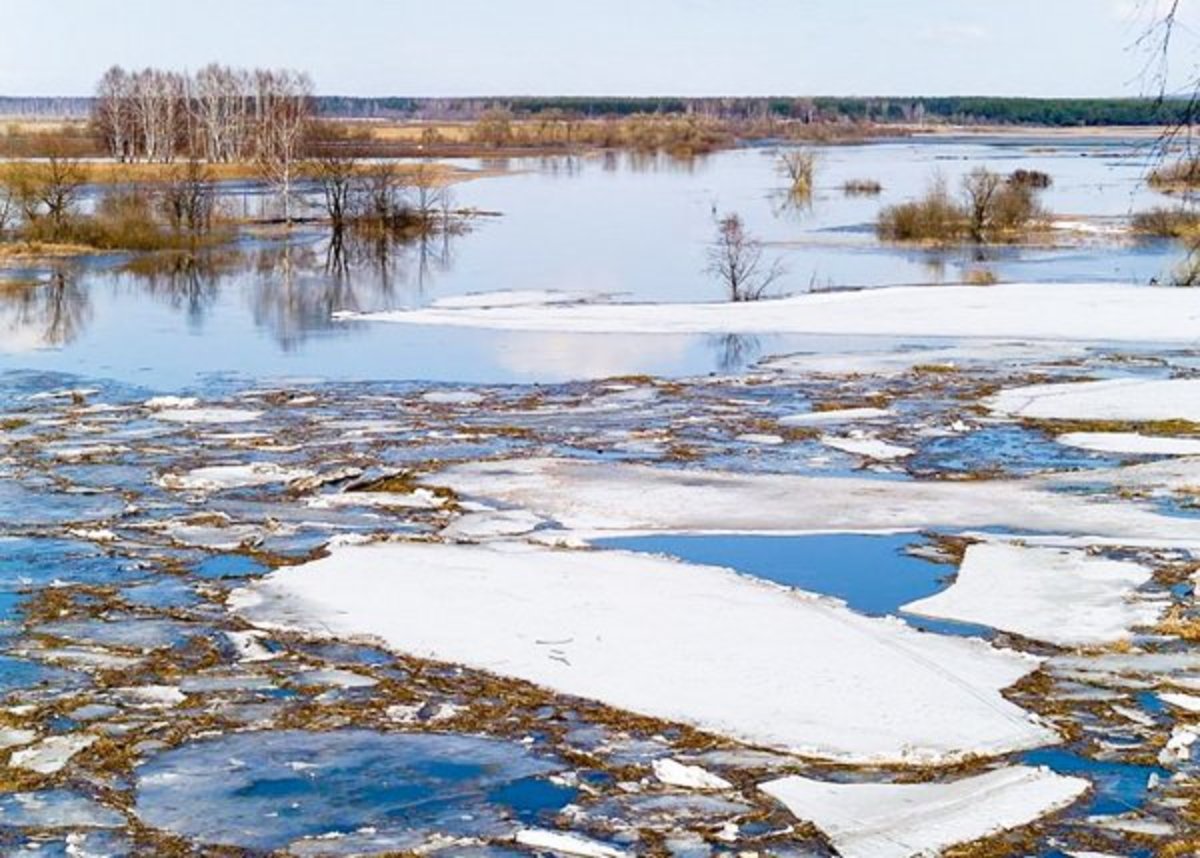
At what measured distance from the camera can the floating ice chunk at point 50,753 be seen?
6141 mm

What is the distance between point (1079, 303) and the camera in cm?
2369

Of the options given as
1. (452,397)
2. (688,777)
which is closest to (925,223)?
(452,397)

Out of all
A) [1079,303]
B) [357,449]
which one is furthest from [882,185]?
[357,449]

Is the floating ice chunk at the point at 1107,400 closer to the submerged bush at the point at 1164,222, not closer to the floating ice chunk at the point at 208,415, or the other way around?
the floating ice chunk at the point at 208,415

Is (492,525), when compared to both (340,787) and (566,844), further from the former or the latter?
(566,844)

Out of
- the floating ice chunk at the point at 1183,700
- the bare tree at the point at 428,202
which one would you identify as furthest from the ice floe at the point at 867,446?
the bare tree at the point at 428,202

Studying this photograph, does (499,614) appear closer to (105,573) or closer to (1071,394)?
(105,573)

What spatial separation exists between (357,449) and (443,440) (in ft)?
2.69

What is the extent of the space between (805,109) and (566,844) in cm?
15439

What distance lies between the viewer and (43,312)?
24812 millimetres

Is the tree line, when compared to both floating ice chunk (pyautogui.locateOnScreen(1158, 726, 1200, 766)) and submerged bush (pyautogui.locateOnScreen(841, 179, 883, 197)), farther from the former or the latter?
floating ice chunk (pyautogui.locateOnScreen(1158, 726, 1200, 766))

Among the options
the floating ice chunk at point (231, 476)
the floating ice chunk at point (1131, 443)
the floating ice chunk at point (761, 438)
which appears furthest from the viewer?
the floating ice chunk at point (761, 438)

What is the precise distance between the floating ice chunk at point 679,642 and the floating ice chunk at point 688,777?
438 mm

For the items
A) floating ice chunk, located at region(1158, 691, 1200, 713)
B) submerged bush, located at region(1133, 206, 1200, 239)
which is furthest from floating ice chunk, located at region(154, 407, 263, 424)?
submerged bush, located at region(1133, 206, 1200, 239)
